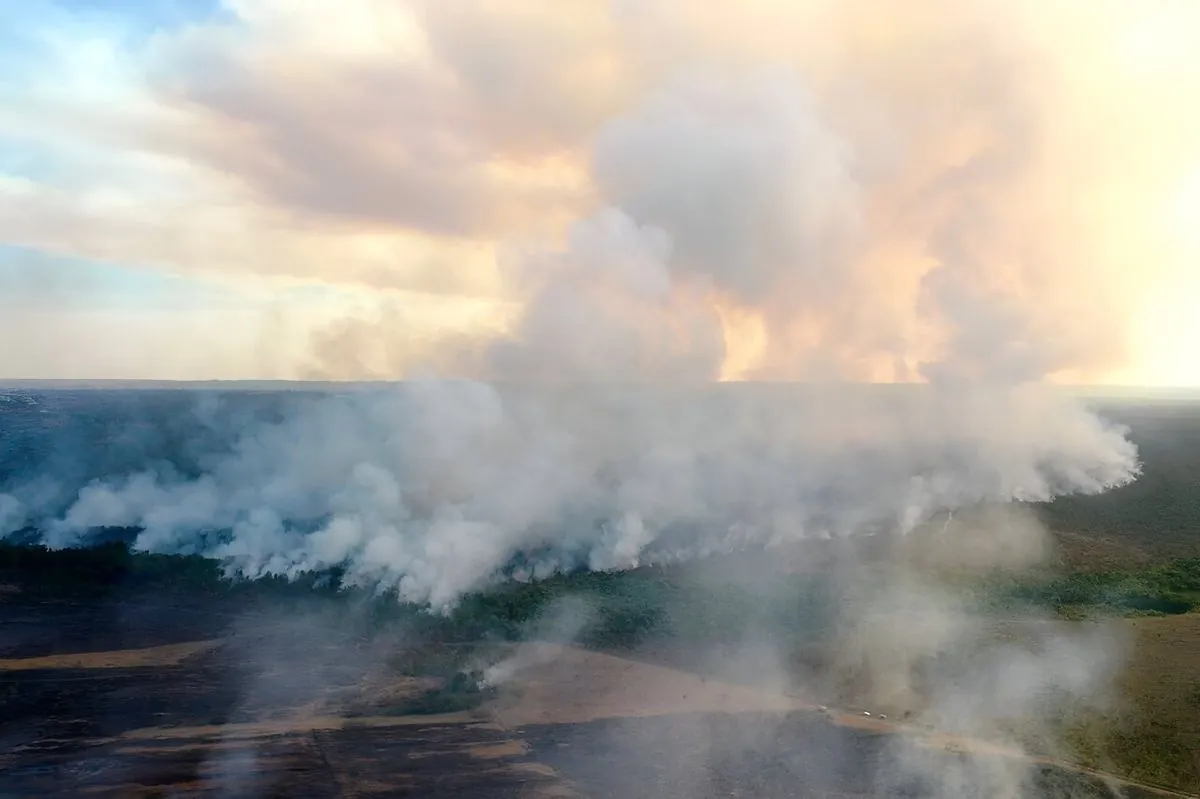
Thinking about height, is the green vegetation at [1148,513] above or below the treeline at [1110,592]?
above

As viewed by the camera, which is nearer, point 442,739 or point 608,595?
point 442,739

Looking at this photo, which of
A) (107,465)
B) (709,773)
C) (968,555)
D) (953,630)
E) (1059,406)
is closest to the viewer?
(709,773)

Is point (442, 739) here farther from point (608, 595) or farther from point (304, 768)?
point (608, 595)

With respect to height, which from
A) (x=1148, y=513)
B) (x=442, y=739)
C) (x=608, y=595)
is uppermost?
(x=1148, y=513)

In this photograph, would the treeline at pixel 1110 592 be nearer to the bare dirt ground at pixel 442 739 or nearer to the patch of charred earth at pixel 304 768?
the bare dirt ground at pixel 442 739

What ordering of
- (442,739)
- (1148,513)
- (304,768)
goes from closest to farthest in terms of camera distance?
1. (304,768)
2. (442,739)
3. (1148,513)

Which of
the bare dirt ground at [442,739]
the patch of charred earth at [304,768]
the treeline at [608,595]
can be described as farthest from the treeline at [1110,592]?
the patch of charred earth at [304,768]

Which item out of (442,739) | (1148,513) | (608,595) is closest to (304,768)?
(442,739)

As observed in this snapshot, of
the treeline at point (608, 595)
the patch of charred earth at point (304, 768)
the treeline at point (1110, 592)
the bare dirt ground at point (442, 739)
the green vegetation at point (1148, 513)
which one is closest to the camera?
the patch of charred earth at point (304, 768)

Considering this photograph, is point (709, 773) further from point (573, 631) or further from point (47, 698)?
point (47, 698)

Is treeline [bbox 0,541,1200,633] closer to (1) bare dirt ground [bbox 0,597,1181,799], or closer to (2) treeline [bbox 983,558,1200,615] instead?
(2) treeline [bbox 983,558,1200,615]

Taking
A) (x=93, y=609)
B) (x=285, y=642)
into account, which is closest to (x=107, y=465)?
(x=93, y=609)
